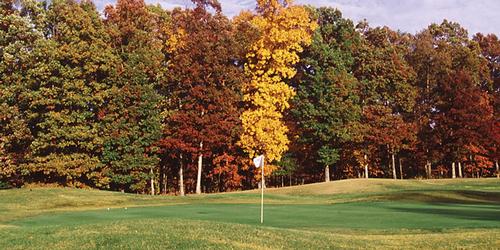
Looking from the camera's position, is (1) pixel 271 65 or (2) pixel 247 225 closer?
(2) pixel 247 225

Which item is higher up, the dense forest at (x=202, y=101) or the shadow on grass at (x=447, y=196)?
the dense forest at (x=202, y=101)

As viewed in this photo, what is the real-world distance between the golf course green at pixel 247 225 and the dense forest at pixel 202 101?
992 cm

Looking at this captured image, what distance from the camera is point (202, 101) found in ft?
147

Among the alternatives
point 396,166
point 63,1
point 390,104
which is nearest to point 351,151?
point 390,104

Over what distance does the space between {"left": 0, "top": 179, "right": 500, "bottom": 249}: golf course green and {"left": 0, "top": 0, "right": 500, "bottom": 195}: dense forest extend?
992cm

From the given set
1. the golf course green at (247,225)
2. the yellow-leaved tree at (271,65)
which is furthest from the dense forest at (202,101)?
the golf course green at (247,225)

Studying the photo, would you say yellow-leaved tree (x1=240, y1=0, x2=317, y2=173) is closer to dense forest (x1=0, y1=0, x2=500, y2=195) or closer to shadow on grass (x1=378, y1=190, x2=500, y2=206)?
dense forest (x1=0, y1=0, x2=500, y2=195)

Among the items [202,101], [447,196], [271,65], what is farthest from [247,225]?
[202,101]

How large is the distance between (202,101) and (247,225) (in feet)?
96.9

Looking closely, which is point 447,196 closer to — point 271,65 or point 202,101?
point 271,65

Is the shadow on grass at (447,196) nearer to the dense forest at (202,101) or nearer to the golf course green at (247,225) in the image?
the golf course green at (247,225)

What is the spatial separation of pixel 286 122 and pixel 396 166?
19813mm

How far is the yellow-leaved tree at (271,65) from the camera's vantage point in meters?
42.1

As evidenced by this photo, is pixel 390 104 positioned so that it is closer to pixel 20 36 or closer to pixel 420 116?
pixel 420 116
